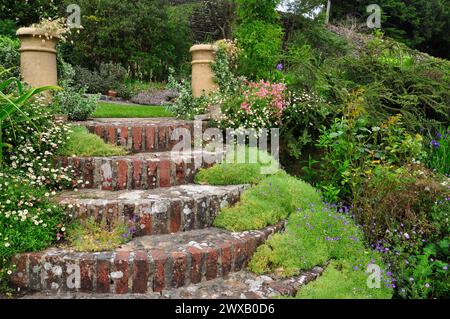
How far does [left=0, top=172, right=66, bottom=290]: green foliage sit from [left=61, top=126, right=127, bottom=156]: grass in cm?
70

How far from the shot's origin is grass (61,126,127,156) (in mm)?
3982

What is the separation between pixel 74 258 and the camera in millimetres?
2816

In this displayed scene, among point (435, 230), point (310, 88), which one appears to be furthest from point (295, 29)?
point (435, 230)

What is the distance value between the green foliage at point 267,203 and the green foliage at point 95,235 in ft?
2.85

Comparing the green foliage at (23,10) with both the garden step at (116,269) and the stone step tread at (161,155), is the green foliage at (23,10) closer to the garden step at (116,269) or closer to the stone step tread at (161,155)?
the stone step tread at (161,155)

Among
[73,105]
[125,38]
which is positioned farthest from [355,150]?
[125,38]

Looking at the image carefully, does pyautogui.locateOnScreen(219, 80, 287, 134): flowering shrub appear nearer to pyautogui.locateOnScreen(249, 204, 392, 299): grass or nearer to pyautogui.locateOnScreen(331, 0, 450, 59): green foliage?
pyautogui.locateOnScreen(249, 204, 392, 299): grass

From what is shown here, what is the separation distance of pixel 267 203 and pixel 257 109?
5.76 feet

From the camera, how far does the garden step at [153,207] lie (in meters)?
3.25

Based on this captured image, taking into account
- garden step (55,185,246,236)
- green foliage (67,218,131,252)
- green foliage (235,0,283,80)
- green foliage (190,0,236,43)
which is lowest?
green foliage (67,218,131,252)

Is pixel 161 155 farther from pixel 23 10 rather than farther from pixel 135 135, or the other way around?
pixel 23 10

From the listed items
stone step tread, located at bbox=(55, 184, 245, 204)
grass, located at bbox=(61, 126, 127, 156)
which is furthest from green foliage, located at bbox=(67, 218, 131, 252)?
grass, located at bbox=(61, 126, 127, 156)

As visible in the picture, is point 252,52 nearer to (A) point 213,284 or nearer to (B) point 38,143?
(B) point 38,143

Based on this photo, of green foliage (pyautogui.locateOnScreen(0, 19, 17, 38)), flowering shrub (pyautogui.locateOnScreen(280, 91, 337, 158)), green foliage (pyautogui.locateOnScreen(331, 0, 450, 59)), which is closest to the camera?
flowering shrub (pyautogui.locateOnScreen(280, 91, 337, 158))
